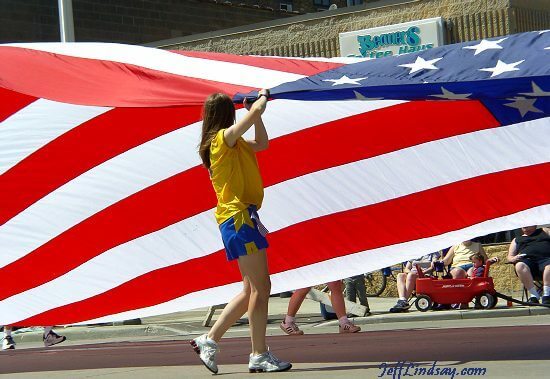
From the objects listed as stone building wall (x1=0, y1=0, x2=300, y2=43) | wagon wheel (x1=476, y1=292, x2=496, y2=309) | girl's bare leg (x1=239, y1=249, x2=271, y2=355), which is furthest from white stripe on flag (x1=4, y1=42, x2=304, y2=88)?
stone building wall (x1=0, y1=0, x2=300, y2=43)

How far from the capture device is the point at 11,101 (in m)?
9.62

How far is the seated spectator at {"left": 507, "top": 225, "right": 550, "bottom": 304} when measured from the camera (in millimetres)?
16109

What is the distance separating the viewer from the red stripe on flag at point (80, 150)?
9.49 meters

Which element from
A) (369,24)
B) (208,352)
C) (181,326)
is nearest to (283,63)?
(208,352)

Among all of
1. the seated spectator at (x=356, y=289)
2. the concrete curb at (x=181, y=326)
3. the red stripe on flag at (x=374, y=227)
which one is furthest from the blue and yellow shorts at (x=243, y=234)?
the seated spectator at (x=356, y=289)

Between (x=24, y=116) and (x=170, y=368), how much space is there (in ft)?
7.65

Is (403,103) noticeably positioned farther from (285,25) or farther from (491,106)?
(285,25)

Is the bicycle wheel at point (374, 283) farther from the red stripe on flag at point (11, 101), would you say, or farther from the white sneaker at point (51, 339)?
the red stripe on flag at point (11, 101)

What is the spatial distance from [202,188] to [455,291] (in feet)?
24.5

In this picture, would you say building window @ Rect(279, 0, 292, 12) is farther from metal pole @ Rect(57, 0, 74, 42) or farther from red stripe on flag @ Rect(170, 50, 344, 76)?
red stripe on flag @ Rect(170, 50, 344, 76)

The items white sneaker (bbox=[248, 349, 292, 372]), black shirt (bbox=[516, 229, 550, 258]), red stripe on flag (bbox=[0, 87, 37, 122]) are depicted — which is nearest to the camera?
white sneaker (bbox=[248, 349, 292, 372])

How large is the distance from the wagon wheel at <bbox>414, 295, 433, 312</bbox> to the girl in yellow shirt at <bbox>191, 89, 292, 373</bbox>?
867 centimetres

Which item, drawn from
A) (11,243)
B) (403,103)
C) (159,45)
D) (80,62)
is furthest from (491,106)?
(159,45)

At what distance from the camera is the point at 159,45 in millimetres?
27719
